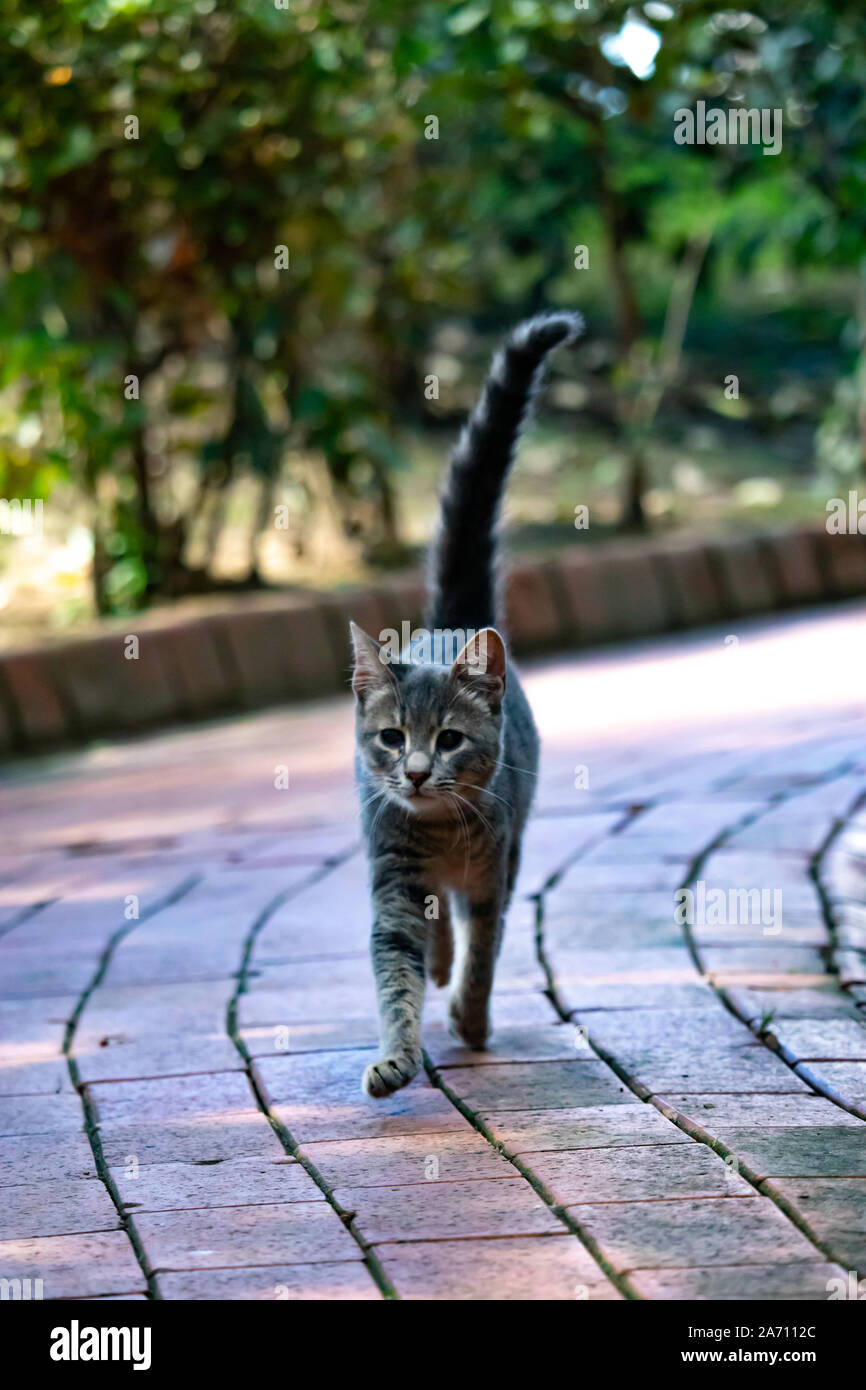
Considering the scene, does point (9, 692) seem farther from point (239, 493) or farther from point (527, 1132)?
point (527, 1132)

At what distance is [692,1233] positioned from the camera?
2.27 metres

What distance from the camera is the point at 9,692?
21.2 ft

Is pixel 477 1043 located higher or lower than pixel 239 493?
lower

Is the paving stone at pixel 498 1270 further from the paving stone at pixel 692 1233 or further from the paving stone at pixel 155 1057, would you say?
the paving stone at pixel 155 1057

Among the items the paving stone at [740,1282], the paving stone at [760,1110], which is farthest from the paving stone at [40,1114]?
the paving stone at [740,1282]

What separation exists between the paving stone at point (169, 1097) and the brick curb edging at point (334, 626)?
3.61 meters

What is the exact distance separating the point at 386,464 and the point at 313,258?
0.98 m

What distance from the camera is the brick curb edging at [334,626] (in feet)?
21.7

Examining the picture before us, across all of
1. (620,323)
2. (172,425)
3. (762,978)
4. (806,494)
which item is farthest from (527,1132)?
(806,494)

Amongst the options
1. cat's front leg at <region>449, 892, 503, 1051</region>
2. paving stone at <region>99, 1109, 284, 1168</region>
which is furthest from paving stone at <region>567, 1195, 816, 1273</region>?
cat's front leg at <region>449, 892, 503, 1051</region>

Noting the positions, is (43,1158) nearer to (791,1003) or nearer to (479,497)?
(791,1003)

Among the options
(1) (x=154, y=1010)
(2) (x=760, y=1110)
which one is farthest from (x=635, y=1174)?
(1) (x=154, y=1010)
